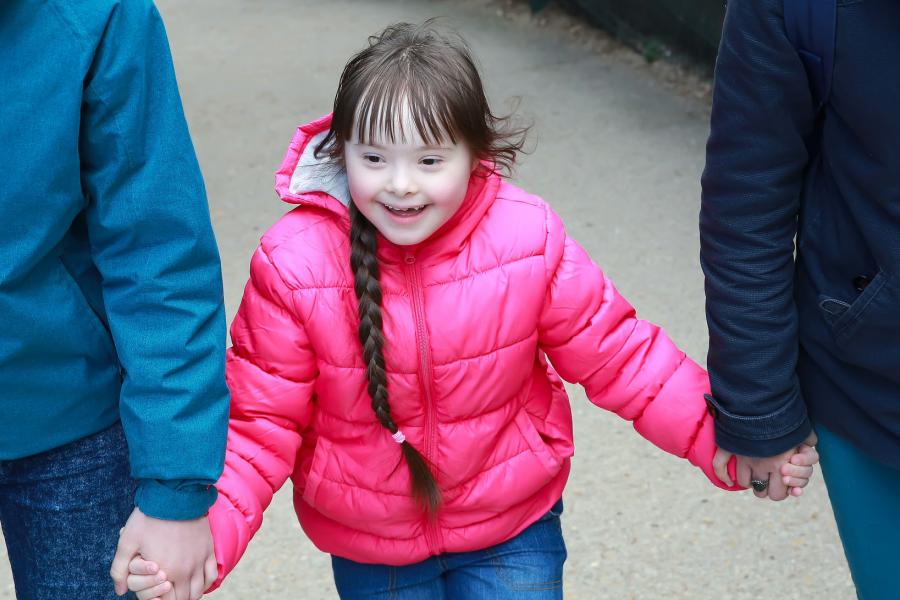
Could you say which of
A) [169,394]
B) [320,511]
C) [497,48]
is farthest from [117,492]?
[497,48]

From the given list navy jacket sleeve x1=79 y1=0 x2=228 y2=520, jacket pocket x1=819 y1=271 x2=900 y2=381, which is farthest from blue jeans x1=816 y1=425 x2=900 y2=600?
navy jacket sleeve x1=79 y1=0 x2=228 y2=520

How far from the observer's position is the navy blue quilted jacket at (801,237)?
1940mm

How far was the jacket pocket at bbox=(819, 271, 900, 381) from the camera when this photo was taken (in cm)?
200

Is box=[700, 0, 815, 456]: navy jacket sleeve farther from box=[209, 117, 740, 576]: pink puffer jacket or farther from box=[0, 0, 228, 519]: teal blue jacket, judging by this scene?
box=[0, 0, 228, 519]: teal blue jacket

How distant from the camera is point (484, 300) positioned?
2.30 metres

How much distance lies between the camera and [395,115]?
2.18m

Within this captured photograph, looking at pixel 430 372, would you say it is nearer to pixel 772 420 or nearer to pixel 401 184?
pixel 401 184

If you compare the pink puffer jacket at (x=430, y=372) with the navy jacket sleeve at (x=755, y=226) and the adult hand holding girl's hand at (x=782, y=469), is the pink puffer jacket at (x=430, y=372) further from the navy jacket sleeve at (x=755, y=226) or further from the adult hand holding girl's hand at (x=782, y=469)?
the navy jacket sleeve at (x=755, y=226)

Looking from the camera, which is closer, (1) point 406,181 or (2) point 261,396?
(1) point 406,181

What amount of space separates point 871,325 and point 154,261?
104cm

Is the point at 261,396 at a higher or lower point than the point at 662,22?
higher

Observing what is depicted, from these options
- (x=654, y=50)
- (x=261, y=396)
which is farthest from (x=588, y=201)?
(x=261, y=396)

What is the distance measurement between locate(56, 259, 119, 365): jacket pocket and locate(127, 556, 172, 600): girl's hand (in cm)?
31

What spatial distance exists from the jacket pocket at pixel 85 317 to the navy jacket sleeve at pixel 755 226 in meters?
0.94
